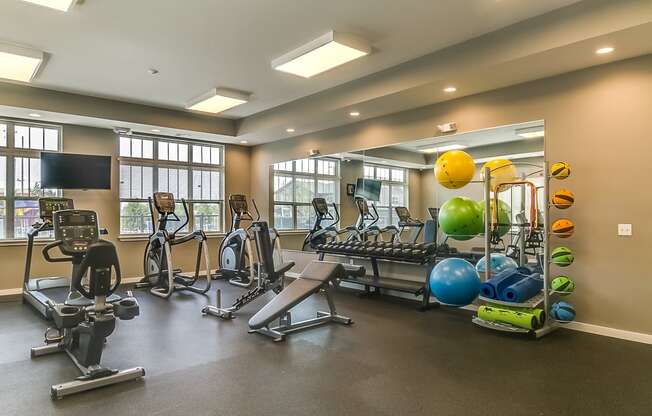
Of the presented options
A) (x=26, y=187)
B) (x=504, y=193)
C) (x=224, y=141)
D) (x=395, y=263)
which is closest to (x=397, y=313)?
(x=395, y=263)

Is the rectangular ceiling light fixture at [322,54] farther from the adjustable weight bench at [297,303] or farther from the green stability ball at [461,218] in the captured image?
the adjustable weight bench at [297,303]

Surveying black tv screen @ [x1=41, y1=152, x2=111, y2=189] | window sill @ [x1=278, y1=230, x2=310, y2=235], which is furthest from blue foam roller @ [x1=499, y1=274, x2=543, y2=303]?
black tv screen @ [x1=41, y1=152, x2=111, y2=189]

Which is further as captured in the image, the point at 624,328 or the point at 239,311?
the point at 239,311

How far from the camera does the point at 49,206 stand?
5855 mm

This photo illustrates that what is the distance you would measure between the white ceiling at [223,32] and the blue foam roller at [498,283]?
2601mm

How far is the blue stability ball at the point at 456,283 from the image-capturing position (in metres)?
4.48

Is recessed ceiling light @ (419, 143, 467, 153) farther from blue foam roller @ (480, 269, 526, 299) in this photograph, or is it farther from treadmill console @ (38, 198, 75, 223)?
treadmill console @ (38, 198, 75, 223)

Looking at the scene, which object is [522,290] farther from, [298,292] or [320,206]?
[320,206]

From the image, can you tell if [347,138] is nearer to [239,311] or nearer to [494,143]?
[494,143]

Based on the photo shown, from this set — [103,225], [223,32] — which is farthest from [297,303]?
[103,225]

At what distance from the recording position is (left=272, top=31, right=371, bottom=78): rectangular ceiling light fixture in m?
4.34

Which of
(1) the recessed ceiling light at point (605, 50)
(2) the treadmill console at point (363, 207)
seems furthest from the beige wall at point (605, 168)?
Result: (2) the treadmill console at point (363, 207)

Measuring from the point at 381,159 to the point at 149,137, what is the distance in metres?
4.58

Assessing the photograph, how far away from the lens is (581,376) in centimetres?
329
